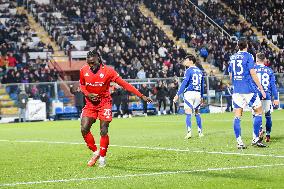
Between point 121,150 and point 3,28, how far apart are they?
1333 inches

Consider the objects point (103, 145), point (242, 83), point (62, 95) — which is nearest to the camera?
point (103, 145)

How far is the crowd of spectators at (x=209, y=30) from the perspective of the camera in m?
54.9

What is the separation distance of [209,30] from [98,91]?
45562 millimetres

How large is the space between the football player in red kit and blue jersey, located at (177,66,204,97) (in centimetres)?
756

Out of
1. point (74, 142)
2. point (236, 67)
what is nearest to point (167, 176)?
point (236, 67)

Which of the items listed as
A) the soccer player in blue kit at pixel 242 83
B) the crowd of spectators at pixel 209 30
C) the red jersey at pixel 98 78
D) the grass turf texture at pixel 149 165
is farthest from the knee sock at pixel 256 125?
the crowd of spectators at pixel 209 30

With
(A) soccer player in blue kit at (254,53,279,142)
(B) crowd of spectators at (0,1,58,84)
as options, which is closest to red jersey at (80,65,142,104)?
(A) soccer player in blue kit at (254,53,279,142)

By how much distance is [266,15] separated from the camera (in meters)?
62.0

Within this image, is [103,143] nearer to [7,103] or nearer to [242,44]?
[242,44]

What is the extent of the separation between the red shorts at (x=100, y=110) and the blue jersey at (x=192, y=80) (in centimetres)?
752

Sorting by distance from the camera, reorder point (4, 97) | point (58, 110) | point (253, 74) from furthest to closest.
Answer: point (58, 110)
point (4, 97)
point (253, 74)

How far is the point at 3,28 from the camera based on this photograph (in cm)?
4884

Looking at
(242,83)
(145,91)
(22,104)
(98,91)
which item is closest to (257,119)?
(242,83)

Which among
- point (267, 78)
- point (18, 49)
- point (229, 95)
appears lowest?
point (229, 95)
